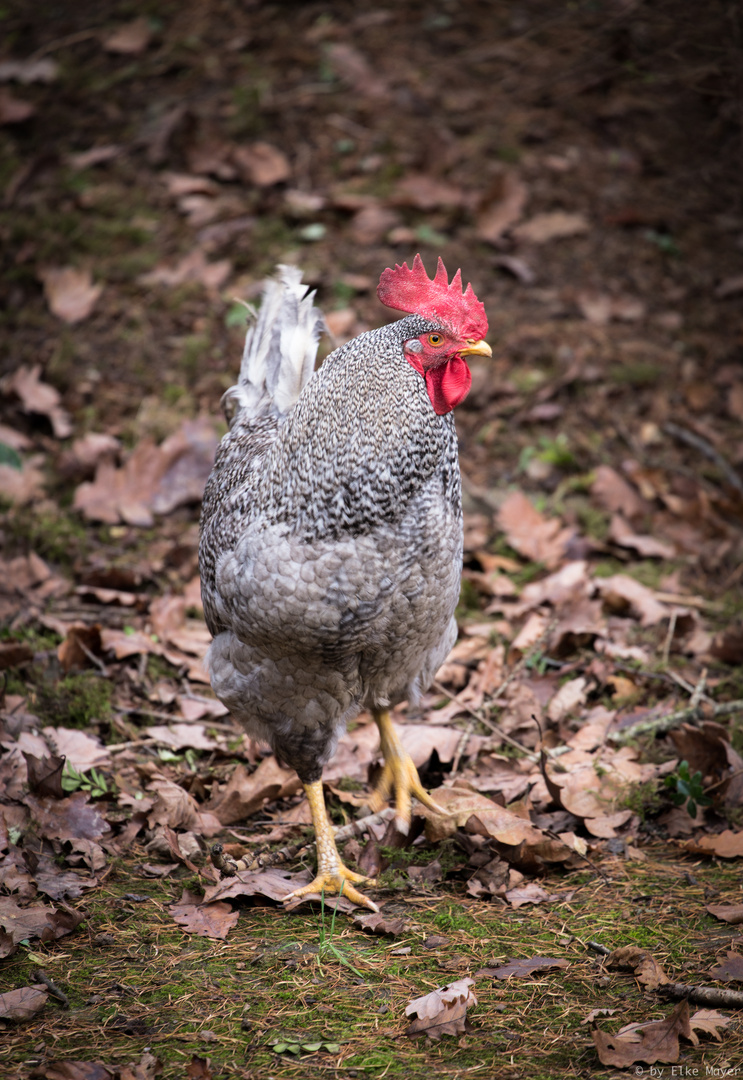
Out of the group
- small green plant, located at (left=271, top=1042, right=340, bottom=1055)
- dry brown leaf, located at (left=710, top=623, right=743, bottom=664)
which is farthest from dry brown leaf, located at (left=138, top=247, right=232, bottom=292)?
small green plant, located at (left=271, top=1042, right=340, bottom=1055)

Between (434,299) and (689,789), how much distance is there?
2.14 m

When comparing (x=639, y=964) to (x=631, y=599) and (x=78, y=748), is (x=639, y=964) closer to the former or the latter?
(x=78, y=748)

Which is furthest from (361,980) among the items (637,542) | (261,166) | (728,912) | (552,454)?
(261,166)

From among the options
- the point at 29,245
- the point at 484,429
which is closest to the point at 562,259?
the point at 484,429

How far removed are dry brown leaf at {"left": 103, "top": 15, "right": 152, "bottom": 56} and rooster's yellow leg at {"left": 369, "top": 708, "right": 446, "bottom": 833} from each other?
773cm

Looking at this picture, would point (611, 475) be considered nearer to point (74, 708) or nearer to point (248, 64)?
point (74, 708)

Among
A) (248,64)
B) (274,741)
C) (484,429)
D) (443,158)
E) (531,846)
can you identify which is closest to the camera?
(531,846)

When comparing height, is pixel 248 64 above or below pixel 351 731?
above

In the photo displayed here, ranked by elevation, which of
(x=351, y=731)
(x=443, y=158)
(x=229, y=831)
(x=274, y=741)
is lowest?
(x=351, y=731)

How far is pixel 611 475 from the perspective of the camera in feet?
20.6

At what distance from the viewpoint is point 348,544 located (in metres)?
3.31

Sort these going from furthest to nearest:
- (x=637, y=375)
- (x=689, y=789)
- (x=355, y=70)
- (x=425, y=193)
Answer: (x=355, y=70), (x=425, y=193), (x=637, y=375), (x=689, y=789)

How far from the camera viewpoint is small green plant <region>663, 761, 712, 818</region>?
3.71 meters

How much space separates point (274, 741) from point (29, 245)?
561 cm
